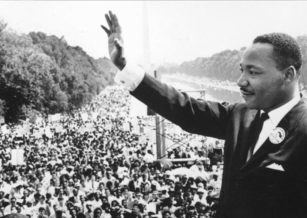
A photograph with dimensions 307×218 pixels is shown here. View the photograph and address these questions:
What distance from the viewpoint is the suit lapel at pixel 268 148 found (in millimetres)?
1390

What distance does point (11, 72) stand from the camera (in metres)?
17.4

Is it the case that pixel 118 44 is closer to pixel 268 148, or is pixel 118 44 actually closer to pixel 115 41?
pixel 115 41

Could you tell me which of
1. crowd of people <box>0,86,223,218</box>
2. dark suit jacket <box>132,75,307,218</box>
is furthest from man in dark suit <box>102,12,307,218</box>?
crowd of people <box>0,86,223,218</box>

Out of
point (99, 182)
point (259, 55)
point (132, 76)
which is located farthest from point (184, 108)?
point (99, 182)

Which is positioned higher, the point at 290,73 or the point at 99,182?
the point at 290,73

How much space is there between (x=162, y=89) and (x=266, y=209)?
523 millimetres

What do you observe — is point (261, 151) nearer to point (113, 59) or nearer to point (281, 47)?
point (281, 47)

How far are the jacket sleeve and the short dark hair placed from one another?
0.30m

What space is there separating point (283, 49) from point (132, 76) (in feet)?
1.70

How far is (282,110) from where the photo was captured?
4.73 ft

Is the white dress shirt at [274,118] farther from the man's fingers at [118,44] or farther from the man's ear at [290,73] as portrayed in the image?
the man's fingers at [118,44]

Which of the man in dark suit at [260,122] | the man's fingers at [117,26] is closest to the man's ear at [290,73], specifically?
the man in dark suit at [260,122]

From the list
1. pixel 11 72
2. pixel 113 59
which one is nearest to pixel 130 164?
pixel 11 72

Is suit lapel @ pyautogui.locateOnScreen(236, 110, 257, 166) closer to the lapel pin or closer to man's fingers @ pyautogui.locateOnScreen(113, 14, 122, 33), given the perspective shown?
the lapel pin
